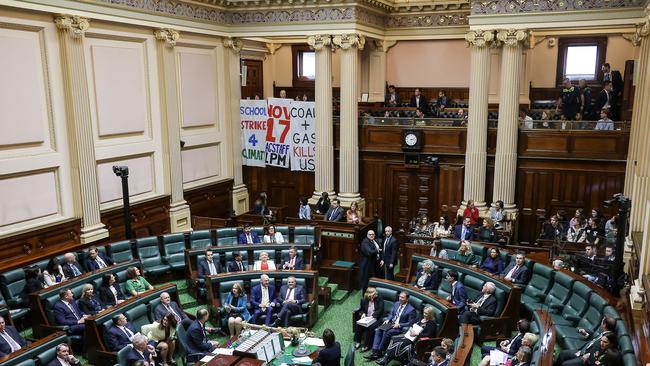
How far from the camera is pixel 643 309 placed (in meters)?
8.22

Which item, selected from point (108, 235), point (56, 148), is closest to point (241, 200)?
point (108, 235)

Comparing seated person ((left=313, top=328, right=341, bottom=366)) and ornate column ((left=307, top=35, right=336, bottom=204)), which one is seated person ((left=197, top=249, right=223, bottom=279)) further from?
ornate column ((left=307, top=35, right=336, bottom=204))

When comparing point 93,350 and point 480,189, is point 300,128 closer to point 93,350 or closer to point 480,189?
point 480,189

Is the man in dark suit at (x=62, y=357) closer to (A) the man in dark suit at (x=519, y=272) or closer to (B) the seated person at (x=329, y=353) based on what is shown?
(B) the seated person at (x=329, y=353)

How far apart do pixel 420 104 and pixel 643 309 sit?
929cm

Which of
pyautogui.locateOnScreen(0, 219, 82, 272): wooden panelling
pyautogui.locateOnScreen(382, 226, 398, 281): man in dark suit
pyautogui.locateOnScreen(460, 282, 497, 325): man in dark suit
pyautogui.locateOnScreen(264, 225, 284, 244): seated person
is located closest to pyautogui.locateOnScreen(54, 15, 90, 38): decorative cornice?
pyautogui.locateOnScreen(0, 219, 82, 272): wooden panelling

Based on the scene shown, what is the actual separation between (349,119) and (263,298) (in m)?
7.12

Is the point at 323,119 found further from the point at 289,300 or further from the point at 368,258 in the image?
the point at 289,300

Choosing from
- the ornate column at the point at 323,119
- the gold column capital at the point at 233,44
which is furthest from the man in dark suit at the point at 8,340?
the gold column capital at the point at 233,44

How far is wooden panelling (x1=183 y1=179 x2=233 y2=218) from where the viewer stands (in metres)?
15.6

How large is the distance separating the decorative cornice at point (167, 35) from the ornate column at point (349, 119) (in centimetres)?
422

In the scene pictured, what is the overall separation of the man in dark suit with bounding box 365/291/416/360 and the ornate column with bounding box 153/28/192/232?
290 inches

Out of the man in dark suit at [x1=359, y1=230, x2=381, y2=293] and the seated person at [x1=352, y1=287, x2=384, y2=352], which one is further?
the man in dark suit at [x1=359, y1=230, x2=381, y2=293]

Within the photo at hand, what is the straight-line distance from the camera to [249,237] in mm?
12898
